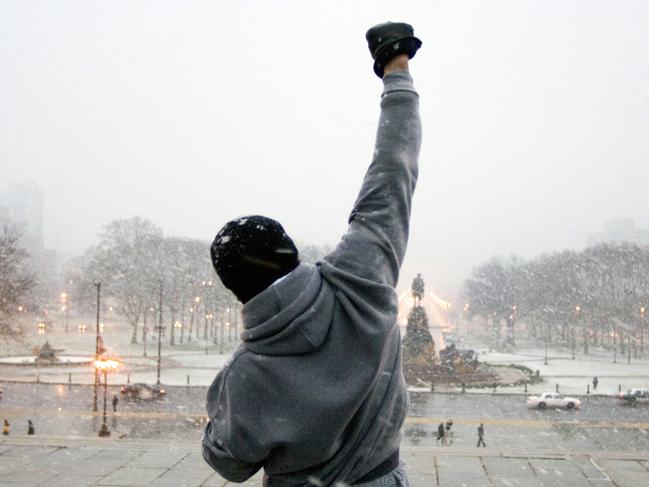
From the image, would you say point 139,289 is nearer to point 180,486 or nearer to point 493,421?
point 493,421

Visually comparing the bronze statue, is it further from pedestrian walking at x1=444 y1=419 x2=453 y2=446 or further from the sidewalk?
the sidewalk

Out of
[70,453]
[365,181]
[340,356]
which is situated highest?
[365,181]

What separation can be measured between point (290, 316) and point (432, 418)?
24050mm

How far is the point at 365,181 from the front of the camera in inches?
74.0

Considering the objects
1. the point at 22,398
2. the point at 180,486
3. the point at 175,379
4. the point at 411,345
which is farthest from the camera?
the point at 411,345

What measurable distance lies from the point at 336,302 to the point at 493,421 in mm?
24111

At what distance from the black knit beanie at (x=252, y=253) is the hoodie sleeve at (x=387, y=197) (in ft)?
0.39

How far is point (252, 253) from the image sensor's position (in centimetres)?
173

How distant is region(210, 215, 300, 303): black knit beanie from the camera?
172cm

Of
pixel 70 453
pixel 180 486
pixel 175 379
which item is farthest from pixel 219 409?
pixel 175 379

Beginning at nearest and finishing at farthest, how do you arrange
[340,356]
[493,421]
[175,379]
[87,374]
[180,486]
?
[340,356]
[180,486]
[493,421]
[175,379]
[87,374]

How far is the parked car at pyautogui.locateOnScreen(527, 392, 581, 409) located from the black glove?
28459 mm

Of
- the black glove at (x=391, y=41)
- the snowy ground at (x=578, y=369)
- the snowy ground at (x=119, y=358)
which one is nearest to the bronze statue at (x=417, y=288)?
the snowy ground at (x=578, y=369)

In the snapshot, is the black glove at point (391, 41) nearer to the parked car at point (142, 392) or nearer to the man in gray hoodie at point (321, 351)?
the man in gray hoodie at point (321, 351)
